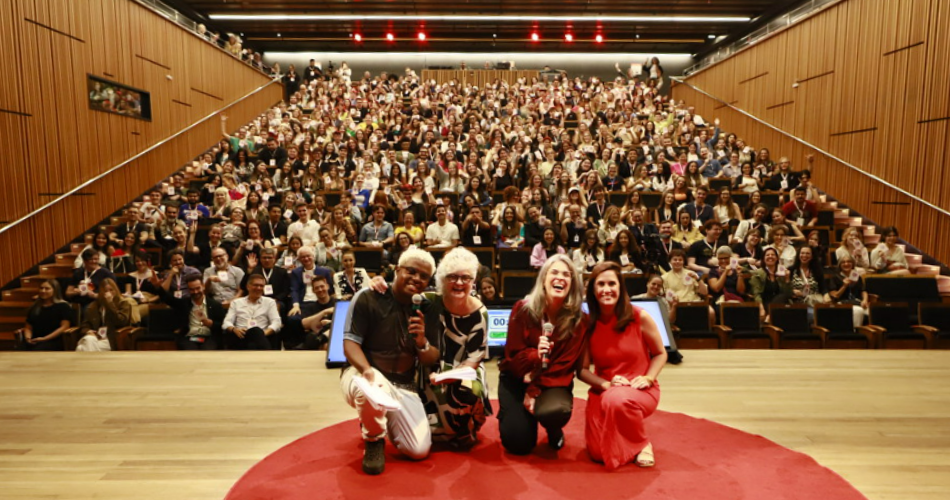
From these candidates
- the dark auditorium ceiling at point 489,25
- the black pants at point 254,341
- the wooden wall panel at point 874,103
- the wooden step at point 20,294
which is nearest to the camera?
the black pants at point 254,341

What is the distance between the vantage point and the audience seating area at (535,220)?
191 inches

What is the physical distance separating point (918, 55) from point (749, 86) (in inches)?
166

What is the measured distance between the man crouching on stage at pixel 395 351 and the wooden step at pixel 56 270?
17.8 ft

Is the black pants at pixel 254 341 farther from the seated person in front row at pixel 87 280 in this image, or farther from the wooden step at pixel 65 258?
the wooden step at pixel 65 258

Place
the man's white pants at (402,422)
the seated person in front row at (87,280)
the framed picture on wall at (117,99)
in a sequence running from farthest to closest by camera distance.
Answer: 1. the framed picture on wall at (117,99)
2. the seated person in front row at (87,280)
3. the man's white pants at (402,422)

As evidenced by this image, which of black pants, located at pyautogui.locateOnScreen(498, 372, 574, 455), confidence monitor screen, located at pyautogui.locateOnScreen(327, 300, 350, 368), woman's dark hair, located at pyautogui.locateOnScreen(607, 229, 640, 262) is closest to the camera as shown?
black pants, located at pyautogui.locateOnScreen(498, 372, 574, 455)

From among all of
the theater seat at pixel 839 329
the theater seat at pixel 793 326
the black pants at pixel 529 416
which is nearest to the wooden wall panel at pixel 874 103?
the theater seat at pixel 839 329

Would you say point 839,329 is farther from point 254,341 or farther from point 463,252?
point 254,341

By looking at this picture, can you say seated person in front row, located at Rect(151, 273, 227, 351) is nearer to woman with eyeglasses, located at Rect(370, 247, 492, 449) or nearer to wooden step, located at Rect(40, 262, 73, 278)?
wooden step, located at Rect(40, 262, 73, 278)

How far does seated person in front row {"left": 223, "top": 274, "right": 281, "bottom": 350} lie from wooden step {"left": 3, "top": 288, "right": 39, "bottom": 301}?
267 cm

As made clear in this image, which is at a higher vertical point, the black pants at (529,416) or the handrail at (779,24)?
the handrail at (779,24)

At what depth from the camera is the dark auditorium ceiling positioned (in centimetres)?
1218

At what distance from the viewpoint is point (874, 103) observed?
7359 mm

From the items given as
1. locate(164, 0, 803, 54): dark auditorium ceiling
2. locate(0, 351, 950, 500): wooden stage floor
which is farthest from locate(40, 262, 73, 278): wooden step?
locate(164, 0, 803, 54): dark auditorium ceiling
